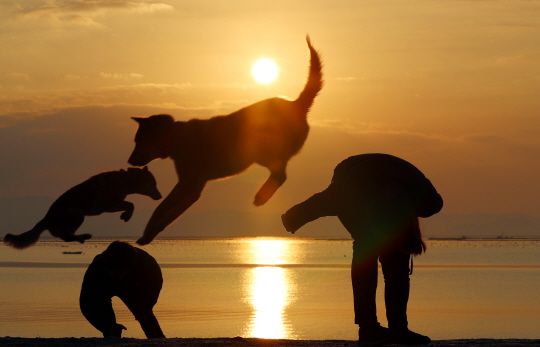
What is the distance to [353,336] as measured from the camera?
92.3ft

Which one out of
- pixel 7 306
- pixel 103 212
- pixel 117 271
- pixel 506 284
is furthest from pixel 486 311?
pixel 103 212

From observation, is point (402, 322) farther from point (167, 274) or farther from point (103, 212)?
point (167, 274)

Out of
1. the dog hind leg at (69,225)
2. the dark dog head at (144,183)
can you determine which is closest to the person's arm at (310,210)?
the dark dog head at (144,183)

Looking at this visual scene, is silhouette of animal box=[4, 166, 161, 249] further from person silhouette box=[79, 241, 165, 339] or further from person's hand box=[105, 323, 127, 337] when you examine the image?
person's hand box=[105, 323, 127, 337]

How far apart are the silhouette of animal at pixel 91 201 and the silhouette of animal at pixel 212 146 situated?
93 centimetres

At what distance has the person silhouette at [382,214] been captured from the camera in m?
7.13

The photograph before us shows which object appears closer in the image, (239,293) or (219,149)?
(219,149)

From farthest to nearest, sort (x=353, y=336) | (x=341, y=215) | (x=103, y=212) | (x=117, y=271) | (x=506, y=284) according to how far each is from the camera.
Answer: (x=506, y=284)
(x=353, y=336)
(x=117, y=271)
(x=341, y=215)
(x=103, y=212)

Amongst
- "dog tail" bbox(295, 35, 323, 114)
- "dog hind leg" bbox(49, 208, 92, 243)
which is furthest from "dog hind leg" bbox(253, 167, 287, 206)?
"dog hind leg" bbox(49, 208, 92, 243)

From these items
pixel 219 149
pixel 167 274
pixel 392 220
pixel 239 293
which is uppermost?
pixel 167 274

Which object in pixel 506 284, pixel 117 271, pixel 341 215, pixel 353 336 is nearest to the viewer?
pixel 341 215

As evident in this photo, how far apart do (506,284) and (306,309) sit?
75.3 ft

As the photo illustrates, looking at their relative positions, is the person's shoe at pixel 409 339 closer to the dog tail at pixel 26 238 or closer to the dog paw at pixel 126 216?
the dog paw at pixel 126 216

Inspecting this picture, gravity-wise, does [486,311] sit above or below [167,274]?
below
